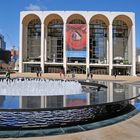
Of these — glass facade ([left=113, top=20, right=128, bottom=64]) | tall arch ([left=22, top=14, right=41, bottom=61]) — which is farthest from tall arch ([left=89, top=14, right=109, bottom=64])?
tall arch ([left=22, top=14, right=41, bottom=61])

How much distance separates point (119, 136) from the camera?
20.9ft

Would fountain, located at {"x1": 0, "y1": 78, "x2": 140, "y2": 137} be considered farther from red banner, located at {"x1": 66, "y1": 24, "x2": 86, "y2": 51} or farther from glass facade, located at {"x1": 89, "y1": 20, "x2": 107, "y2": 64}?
glass facade, located at {"x1": 89, "y1": 20, "x2": 107, "y2": 64}

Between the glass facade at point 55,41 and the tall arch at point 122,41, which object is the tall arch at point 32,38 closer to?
the glass facade at point 55,41

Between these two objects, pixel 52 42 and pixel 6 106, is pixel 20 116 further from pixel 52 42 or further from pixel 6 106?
pixel 52 42

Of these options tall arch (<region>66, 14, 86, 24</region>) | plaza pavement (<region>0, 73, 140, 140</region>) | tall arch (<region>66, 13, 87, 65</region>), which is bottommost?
plaza pavement (<region>0, 73, 140, 140</region>)

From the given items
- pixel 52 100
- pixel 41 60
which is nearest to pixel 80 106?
pixel 52 100

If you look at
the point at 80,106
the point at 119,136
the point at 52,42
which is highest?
the point at 52,42

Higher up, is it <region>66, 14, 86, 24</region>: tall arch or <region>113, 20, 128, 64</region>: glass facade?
<region>66, 14, 86, 24</region>: tall arch

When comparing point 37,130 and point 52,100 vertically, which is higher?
point 52,100

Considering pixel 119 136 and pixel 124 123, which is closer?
pixel 119 136

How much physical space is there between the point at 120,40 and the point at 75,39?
16.5m

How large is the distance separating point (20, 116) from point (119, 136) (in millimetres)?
3363

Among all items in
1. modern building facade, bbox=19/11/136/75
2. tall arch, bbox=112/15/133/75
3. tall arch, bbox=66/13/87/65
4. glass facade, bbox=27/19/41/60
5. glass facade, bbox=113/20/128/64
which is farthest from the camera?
glass facade, bbox=27/19/41/60

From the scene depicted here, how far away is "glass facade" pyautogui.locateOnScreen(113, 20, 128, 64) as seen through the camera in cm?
7612
